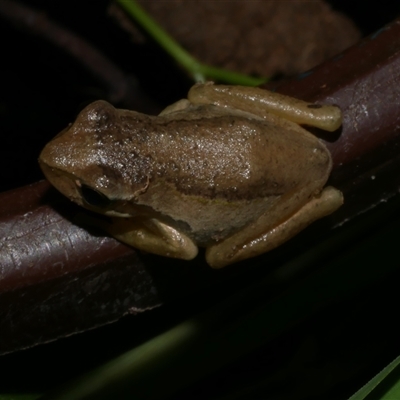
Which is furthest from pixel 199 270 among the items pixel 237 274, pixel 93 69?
pixel 93 69

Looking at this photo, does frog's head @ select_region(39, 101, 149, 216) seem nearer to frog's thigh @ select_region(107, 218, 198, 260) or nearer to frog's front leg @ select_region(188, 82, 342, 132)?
frog's thigh @ select_region(107, 218, 198, 260)

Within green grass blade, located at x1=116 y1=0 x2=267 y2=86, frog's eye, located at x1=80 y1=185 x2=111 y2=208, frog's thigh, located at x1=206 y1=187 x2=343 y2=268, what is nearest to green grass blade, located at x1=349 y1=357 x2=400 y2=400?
frog's thigh, located at x1=206 y1=187 x2=343 y2=268

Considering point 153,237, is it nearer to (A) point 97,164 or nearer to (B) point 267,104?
(A) point 97,164

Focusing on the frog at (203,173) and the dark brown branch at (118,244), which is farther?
the frog at (203,173)

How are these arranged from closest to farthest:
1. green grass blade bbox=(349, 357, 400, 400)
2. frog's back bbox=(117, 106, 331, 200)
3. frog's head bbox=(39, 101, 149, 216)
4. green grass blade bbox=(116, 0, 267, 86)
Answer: green grass blade bbox=(349, 357, 400, 400) < frog's head bbox=(39, 101, 149, 216) < frog's back bbox=(117, 106, 331, 200) < green grass blade bbox=(116, 0, 267, 86)

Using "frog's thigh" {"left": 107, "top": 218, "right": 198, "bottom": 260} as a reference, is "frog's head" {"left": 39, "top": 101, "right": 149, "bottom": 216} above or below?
above

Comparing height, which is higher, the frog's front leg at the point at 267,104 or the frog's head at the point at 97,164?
the frog's head at the point at 97,164

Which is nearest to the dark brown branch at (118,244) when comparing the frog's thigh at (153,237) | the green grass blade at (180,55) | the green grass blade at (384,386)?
the frog's thigh at (153,237)

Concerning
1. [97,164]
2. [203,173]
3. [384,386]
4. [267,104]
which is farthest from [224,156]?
[384,386]

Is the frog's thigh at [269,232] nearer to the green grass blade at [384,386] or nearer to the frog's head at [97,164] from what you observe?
the frog's head at [97,164]
